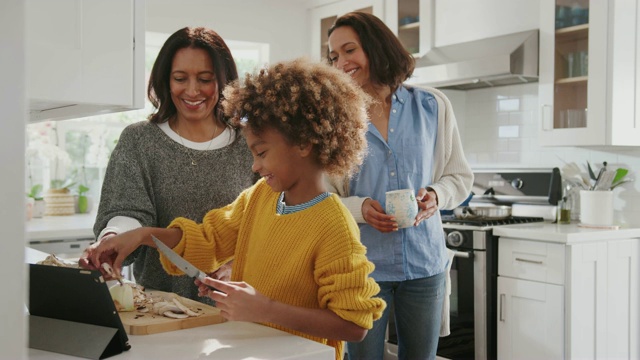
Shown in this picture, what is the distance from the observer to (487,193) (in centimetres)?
392

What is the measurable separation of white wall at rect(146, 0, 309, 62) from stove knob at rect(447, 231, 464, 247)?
1.44 metres

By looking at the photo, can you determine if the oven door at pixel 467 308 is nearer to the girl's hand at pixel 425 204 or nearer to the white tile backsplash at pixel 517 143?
the white tile backsplash at pixel 517 143

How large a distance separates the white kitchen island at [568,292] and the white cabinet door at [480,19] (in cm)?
108


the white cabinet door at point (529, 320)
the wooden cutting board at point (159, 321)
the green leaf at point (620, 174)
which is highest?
the green leaf at point (620, 174)

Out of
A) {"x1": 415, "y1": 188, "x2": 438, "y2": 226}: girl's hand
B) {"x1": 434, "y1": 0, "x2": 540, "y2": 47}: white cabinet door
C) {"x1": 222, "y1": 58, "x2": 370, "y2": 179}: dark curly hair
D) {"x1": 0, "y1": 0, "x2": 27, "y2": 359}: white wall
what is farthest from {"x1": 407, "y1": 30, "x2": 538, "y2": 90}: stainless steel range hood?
{"x1": 0, "y1": 0, "x2": 27, "y2": 359}: white wall

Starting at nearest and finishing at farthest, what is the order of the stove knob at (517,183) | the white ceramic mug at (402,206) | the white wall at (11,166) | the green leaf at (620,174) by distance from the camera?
the white wall at (11,166), the white ceramic mug at (402,206), the green leaf at (620,174), the stove knob at (517,183)

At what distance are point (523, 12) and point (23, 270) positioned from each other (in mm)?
3297

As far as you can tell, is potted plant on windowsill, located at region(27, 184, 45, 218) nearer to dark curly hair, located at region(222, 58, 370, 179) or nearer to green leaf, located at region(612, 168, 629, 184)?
dark curly hair, located at region(222, 58, 370, 179)

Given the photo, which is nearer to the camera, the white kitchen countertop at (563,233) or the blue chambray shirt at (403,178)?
the blue chambray shirt at (403,178)

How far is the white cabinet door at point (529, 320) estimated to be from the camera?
300cm

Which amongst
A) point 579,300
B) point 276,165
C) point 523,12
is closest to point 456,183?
point 276,165

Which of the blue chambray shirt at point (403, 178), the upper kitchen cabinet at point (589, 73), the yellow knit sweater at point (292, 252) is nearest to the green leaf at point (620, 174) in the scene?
Result: the upper kitchen cabinet at point (589, 73)

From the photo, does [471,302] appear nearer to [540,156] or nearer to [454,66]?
[540,156]

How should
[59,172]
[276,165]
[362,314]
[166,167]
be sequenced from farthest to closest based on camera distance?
[59,172], [166,167], [276,165], [362,314]
